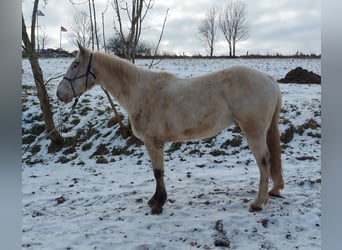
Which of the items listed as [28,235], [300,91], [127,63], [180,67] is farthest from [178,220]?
[180,67]

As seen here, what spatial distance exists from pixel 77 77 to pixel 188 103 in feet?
4.71

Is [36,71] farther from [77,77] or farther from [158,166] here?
[158,166]

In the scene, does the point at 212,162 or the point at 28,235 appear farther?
the point at 212,162

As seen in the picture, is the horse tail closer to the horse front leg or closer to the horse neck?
the horse front leg

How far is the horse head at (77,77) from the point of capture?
392 cm

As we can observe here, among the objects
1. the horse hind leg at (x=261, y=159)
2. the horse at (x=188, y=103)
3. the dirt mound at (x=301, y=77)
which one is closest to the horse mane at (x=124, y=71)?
the horse at (x=188, y=103)

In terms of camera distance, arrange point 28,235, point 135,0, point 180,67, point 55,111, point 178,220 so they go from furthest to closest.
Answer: point 180,67, point 55,111, point 135,0, point 178,220, point 28,235

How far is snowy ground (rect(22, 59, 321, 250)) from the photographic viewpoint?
3.09m

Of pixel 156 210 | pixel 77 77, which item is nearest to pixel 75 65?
pixel 77 77

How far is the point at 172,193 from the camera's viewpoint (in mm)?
4340
